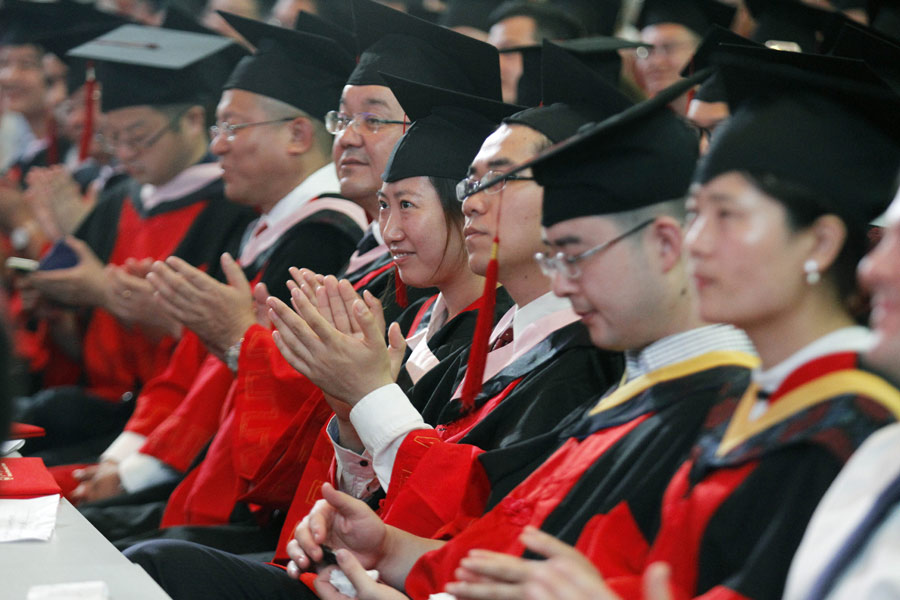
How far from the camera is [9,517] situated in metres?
2.23

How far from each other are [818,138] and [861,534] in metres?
0.57

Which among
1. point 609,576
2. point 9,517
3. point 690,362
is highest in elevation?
point 690,362

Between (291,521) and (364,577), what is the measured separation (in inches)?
31.2

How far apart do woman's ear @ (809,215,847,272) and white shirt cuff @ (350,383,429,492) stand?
1149 mm

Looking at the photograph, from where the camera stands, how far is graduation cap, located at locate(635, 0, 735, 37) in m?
4.78

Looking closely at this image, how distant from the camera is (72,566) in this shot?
1934 millimetres

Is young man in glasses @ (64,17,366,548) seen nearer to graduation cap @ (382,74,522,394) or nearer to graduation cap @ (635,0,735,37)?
graduation cap @ (382,74,522,394)

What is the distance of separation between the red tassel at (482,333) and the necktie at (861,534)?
3.46 feet

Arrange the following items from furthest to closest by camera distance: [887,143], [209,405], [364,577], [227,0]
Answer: [227,0] → [209,405] → [364,577] → [887,143]

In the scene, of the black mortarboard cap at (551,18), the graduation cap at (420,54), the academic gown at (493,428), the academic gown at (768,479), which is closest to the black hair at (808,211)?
the academic gown at (768,479)

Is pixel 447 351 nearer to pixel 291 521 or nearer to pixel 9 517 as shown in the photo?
pixel 291 521

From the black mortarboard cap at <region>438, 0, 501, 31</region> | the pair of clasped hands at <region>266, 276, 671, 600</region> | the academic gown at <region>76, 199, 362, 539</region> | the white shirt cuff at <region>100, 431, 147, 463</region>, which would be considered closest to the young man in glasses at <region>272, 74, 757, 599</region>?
the pair of clasped hands at <region>266, 276, 671, 600</region>

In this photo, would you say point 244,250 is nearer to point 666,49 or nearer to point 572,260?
point 666,49

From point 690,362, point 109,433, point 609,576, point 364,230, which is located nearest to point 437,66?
point 364,230
